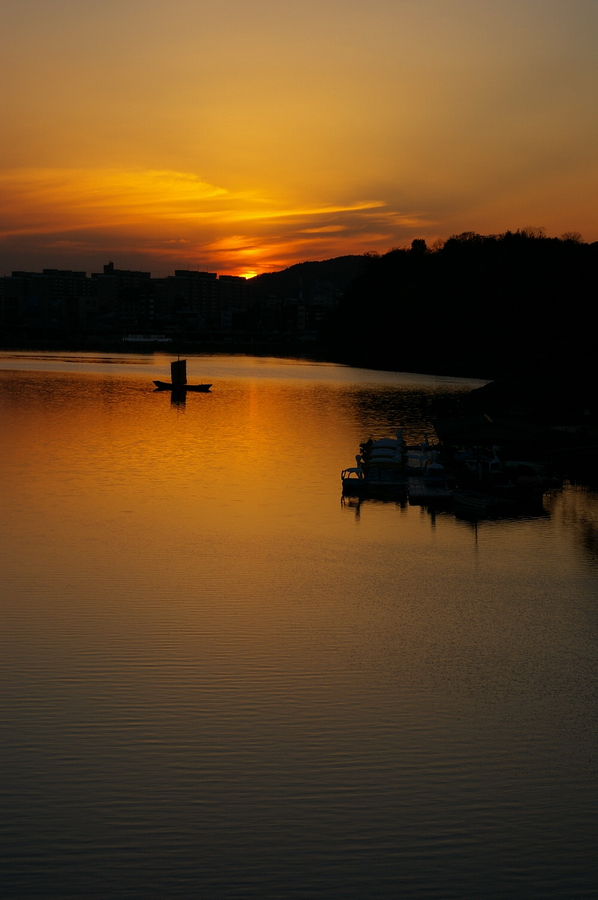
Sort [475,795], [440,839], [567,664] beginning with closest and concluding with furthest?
[440,839]
[475,795]
[567,664]

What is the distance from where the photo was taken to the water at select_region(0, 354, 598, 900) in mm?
11773

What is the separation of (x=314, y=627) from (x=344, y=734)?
6.29 metres

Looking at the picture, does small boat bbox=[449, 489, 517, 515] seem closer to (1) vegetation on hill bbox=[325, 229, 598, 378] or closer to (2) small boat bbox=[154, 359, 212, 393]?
(2) small boat bbox=[154, 359, 212, 393]

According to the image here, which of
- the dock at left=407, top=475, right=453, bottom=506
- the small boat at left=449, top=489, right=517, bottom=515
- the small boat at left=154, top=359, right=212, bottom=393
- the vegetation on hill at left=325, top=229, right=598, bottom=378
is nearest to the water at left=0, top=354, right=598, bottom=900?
the small boat at left=449, top=489, right=517, bottom=515

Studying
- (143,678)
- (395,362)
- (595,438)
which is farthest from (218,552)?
(395,362)

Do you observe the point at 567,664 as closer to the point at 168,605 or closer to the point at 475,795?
the point at 475,795

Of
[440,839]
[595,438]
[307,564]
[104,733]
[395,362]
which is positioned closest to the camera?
[440,839]

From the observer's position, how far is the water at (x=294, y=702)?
11.8 m

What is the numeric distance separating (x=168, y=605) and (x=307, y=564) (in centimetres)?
637

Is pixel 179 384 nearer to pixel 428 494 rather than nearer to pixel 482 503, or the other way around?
pixel 428 494

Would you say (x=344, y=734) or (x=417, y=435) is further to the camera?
(x=417, y=435)

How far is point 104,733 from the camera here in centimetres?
1509

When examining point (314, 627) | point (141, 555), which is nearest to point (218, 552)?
point (141, 555)

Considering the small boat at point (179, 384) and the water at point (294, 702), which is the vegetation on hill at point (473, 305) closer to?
the small boat at point (179, 384)
